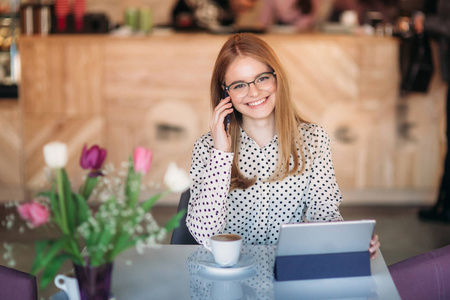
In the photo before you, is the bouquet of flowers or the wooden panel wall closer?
the bouquet of flowers

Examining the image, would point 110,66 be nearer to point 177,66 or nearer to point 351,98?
point 177,66

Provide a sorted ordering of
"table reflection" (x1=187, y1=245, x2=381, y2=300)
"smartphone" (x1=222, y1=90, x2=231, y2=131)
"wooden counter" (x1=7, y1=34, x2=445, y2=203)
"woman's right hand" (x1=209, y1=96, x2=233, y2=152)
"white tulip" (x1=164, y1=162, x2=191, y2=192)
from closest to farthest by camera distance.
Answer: "white tulip" (x1=164, y1=162, x2=191, y2=192) → "table reflection" (x1=187, y1=245, x2=381, y2=300) → "woman's right hand" (x1=209, y1=96, x2=233, y2=152) → "smartphone" (x1=222, y1=90, x2=231, y2=131) → "wooden counter" (x1=7, y1=34, x2=445, y2=203)

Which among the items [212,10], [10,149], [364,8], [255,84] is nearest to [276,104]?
[255,84]

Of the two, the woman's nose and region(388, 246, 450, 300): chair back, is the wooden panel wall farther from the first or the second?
region(388, 246, 450, 300): chair back

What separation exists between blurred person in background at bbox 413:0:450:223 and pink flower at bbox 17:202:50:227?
3.35 metres

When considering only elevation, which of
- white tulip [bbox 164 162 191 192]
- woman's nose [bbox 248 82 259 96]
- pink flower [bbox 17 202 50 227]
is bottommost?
pink flower [bbox 17 202 50 227]

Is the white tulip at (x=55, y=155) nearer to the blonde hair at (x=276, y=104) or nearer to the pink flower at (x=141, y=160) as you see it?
the pink flower at (x=141, y=160)

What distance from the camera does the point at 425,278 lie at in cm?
166

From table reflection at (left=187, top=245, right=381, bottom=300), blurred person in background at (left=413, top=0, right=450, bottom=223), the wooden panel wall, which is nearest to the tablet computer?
table reflection at (left=187, top=245, right=381, bottom=300)

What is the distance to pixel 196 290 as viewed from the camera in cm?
139

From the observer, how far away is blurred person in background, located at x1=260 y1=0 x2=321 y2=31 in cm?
495

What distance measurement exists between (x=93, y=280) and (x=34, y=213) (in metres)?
0.20

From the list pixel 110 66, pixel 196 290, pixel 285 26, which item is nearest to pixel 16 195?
pixel 110 66

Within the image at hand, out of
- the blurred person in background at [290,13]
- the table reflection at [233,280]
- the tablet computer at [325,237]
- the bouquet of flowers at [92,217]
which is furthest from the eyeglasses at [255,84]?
the blurred person in background at [290,13]
